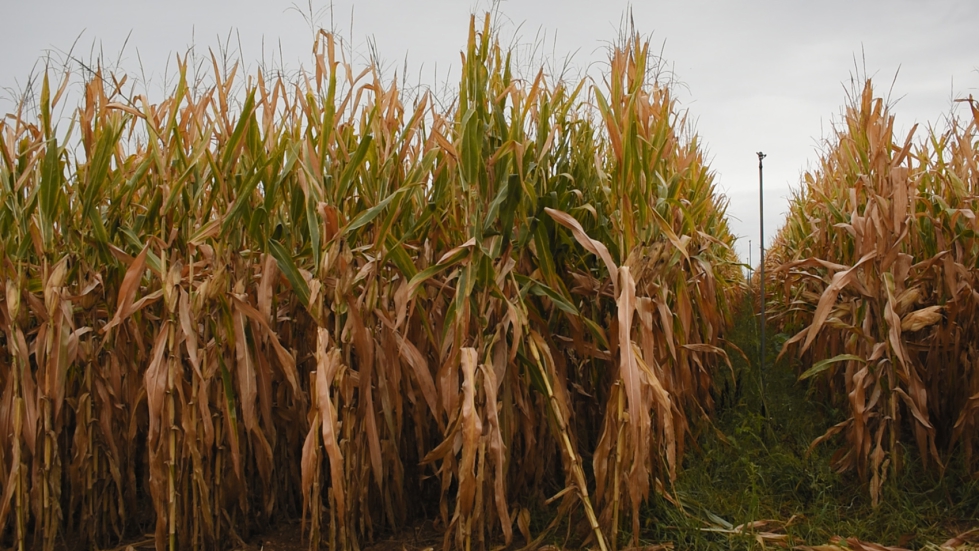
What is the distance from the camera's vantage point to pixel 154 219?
9.34ft

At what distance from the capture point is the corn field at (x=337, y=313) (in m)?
2.58

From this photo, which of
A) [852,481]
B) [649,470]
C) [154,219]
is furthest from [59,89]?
[852,481]

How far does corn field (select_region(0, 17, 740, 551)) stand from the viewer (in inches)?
102

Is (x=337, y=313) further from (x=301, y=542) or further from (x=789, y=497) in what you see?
(x=789, y=497)

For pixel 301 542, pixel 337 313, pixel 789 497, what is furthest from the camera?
pixel 789 497

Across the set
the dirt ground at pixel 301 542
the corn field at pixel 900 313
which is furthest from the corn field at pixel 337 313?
the corn field at pixel 900 313

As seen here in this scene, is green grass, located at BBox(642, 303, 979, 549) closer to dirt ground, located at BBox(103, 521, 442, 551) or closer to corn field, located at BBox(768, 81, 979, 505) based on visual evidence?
corn field, located at BBox(768, 81, 979, 505)

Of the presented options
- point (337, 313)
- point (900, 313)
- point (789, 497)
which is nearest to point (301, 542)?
point (337, 313)

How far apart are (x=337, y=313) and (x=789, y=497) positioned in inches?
92.1

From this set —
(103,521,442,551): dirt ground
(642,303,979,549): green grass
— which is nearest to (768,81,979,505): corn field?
(642,303,979,549): green grass

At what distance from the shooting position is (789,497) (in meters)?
3.35

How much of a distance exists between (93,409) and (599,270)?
2245 mm

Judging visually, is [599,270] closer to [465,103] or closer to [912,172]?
[465,103]

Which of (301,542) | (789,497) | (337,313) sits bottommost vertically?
(301,542)
